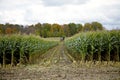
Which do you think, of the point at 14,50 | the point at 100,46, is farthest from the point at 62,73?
the point at 100,46

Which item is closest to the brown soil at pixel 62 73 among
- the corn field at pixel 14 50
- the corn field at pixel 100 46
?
the corn field at pixel 100 46

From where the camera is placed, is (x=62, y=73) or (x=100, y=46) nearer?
(x=62, y=73)

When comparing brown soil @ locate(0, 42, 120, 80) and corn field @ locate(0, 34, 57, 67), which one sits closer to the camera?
brown soil @ locate(0, 42, 120, 80)

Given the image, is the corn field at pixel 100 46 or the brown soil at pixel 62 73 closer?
the brown soil at pixel 62 73

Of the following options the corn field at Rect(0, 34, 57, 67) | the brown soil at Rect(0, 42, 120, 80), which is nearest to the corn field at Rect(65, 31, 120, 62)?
the brown soil at Rect(0, 42, 120, 80)

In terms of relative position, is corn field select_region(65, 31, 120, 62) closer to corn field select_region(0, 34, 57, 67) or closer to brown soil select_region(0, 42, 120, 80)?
brown soil select_region(0, 42, 120, 80)

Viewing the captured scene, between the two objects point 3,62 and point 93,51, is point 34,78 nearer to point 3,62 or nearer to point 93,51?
point 3,62

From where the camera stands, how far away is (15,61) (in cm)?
1752

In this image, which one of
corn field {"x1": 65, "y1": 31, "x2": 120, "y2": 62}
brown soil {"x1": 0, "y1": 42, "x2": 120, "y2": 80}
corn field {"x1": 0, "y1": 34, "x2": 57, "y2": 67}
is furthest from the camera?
corn field {"x1": 65, "y1": 31, "x2": 120, "y2": 62}

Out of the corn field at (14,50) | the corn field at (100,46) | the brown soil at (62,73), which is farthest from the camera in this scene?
the corn field at (100,46)

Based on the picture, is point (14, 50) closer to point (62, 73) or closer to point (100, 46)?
point (62, 73)

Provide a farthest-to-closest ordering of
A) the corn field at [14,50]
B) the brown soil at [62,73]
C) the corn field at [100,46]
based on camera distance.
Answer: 1. the corn field at [100,46]
2. the corn field at [14,50]
3. the brown soil at [62,73]

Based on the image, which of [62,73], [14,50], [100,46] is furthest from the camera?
[100,46]

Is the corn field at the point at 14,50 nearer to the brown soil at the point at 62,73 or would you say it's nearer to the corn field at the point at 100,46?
the brown soil at the point at 62,73
